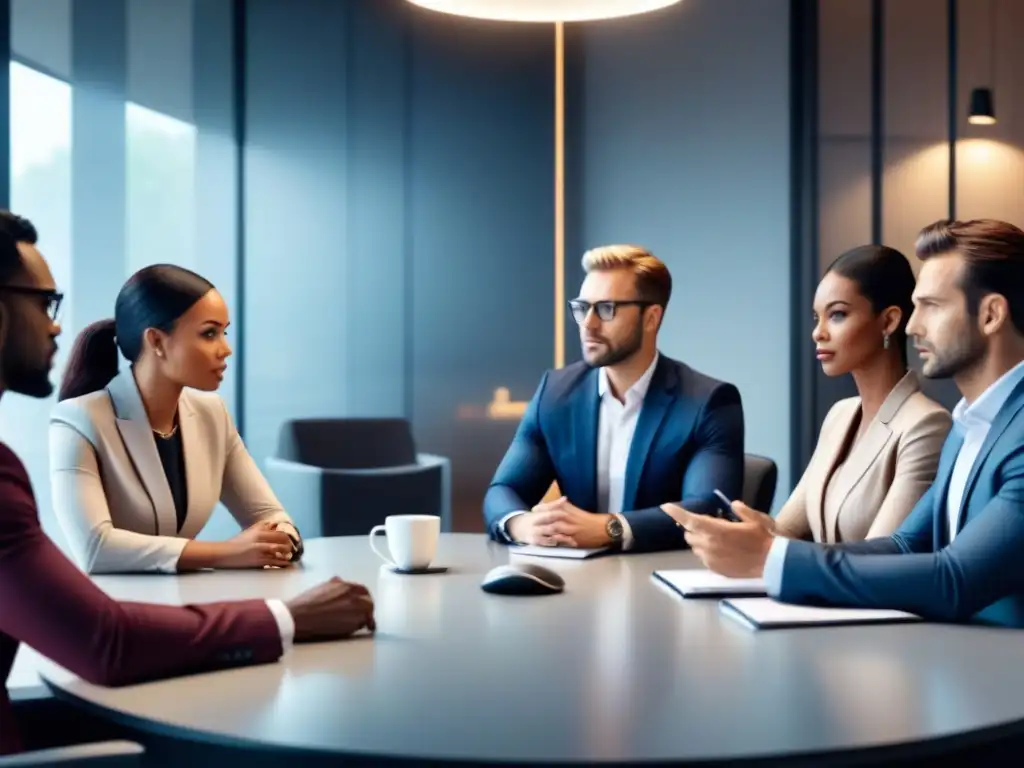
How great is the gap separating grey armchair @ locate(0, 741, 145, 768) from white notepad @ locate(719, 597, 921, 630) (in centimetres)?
96

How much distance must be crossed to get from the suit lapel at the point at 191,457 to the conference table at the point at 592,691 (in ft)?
2.62

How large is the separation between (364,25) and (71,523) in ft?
14.3

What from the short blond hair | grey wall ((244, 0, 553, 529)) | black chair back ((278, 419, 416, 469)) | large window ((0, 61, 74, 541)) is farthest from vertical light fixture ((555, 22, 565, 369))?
the short blond hair

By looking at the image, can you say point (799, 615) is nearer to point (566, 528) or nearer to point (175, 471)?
point (566, 528)

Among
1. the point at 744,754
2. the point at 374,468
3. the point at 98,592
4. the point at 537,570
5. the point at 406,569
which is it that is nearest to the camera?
the point at 744,754

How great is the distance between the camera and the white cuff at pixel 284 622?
1.68 meters

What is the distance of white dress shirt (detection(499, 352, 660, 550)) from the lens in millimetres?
3184

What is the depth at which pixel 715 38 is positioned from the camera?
19.4 feet

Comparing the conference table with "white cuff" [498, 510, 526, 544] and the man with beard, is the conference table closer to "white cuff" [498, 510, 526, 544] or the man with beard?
the man with beard

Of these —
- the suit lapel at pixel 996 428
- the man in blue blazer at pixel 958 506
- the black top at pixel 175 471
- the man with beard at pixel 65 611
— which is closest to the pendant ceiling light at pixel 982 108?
the man in blue blazer at pixel 958 506

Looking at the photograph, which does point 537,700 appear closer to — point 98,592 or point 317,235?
point 98,592

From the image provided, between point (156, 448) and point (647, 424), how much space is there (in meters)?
1.22

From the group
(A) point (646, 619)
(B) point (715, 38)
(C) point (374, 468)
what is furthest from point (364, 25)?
(A) point (646, 619)

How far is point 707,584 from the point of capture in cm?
215
